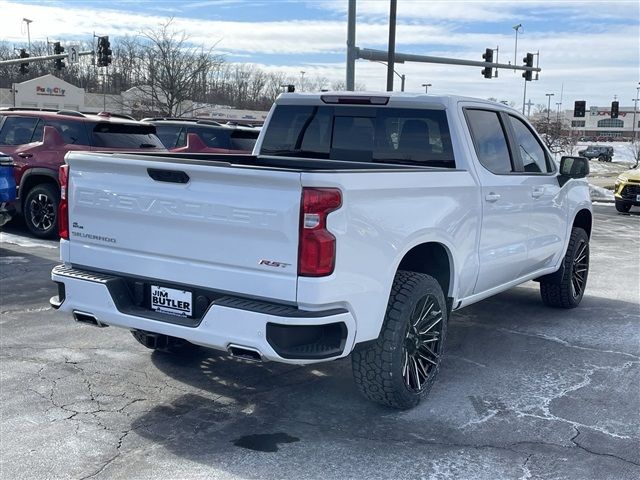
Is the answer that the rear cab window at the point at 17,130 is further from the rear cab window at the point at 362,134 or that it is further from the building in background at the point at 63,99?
the building in background at the point at 63,99

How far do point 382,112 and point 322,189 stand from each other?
212 cm

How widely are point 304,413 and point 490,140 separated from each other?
104 inches

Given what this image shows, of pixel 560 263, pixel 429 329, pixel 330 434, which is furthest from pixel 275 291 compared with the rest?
pixel 560 263

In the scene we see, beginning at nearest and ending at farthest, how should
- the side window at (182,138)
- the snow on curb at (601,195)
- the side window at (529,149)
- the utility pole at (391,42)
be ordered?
the side window at (529,149) < the side window at (182,138) < the utility pole at (391,42) < the snow on curb at (601,195)

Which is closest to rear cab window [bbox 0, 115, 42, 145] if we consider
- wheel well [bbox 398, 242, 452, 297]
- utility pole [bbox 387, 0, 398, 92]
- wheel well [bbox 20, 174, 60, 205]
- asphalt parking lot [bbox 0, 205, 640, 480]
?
wheel well [bbox 20, 174, 60, 205]

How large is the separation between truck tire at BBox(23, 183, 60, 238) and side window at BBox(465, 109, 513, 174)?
7110 mm

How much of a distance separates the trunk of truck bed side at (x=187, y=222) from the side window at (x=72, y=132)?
6609 millimetres

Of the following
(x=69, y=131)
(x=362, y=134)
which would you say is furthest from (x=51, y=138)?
(x=362, y=134)

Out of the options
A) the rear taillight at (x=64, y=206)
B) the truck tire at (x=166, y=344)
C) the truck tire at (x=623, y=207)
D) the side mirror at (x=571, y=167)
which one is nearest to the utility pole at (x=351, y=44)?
the truck tire at (x=623, y=207)

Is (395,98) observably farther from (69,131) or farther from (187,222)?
(69,131)

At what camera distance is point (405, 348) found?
15.0ft

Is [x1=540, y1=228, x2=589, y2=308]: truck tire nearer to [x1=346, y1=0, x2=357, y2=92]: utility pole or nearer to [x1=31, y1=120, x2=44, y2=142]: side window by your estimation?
[x1=31, y1=120, x2=44, y2=142]: side window

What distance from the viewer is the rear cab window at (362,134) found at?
18.0 feet

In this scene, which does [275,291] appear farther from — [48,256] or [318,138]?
[48,256]
